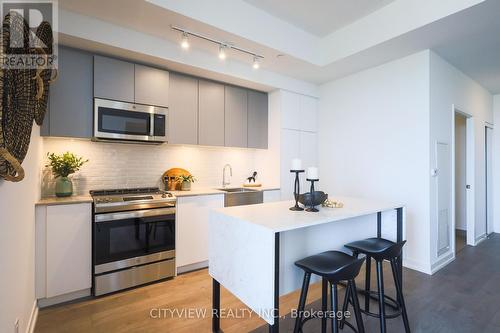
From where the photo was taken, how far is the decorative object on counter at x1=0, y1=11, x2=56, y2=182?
3.02ft

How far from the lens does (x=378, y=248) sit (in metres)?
1.95

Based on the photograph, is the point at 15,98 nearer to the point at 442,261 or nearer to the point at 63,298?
the point at 63,298

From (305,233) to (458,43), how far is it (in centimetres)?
294

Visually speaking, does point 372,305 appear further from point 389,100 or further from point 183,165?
point 183,165

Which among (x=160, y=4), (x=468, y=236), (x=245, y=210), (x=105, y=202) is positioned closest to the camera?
(x=245, y=210)

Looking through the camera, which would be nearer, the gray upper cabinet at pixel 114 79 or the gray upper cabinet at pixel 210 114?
the gray upper cabinet at pixel 114 79

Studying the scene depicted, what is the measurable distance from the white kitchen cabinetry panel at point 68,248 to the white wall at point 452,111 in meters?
3.85

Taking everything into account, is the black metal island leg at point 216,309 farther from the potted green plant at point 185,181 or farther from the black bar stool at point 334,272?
the potted green plant at point 185,181

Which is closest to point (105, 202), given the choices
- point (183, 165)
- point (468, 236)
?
point (183, 165)

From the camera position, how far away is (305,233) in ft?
6.50

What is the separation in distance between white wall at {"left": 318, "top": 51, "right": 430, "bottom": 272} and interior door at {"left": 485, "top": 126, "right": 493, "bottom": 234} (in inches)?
108

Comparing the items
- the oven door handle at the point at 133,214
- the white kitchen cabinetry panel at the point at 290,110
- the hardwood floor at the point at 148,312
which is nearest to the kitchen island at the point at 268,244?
the hardwood floor at the point at 148,312

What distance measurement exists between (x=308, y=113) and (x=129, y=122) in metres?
2.85

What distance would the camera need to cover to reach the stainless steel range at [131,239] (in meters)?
2.45
